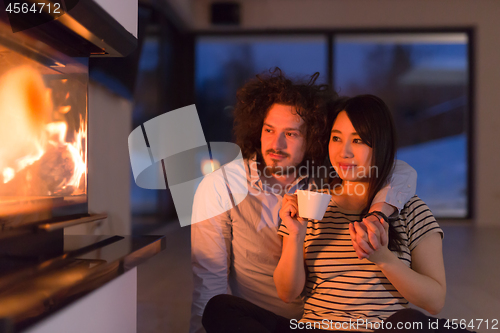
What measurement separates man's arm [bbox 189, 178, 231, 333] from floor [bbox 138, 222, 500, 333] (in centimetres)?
38

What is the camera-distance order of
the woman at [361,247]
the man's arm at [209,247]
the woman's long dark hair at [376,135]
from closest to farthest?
1. the woman at [361,247]
2. the woman's long dark hair at [376,135]
3. the man's arm at [209,247]

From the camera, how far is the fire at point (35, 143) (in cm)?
90

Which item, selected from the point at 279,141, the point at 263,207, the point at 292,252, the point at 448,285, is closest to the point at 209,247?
the point at 263,207

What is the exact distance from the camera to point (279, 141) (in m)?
1.40

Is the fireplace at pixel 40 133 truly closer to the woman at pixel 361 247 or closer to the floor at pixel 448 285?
the woman at pixel 361 247

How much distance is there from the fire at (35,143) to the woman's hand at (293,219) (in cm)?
68

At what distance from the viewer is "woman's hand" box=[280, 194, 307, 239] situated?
3.57ft

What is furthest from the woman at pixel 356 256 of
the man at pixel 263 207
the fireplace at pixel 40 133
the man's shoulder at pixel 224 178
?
the fireplace at pixel 40 133

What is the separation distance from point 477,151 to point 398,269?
457cm

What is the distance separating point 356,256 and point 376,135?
0.39 m

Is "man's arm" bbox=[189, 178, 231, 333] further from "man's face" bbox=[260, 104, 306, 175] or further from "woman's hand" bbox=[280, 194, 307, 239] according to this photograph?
"woman's hand" bbox=[280, 194, 307, 239]

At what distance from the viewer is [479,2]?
4.72 metres

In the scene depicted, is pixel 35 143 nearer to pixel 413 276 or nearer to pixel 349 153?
pixel 349 153

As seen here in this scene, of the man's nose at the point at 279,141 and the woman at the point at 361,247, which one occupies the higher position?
the man's nose at the point at 279,141
